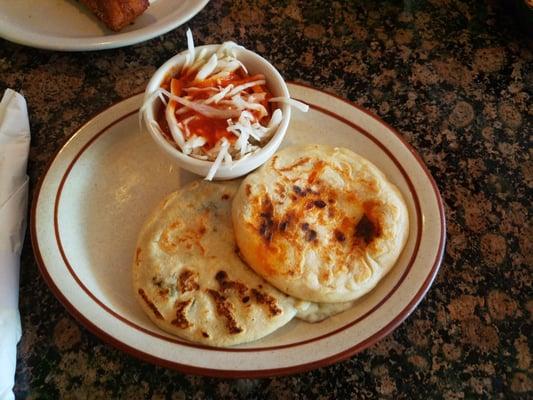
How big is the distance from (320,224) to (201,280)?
1.16ft

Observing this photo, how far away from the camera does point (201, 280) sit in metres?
1.33

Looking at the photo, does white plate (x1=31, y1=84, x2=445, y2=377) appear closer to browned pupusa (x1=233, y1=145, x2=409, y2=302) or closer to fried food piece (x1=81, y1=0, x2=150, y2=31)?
browned pupusa (x1=233, y1=145, x2=409, y2=302)

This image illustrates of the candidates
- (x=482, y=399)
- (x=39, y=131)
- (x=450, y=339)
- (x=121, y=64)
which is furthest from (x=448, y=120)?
(x=39, y=131)

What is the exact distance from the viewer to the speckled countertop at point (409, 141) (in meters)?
1.34

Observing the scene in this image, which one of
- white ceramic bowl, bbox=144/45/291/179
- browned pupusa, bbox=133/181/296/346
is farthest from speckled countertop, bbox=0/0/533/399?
white ceramic bowl, bbox=144/45/291/179

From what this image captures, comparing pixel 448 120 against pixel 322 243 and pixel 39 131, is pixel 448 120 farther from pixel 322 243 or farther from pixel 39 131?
pixel 39 131

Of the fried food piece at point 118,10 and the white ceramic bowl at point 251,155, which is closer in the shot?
the white ceramic bowl at point 251,155

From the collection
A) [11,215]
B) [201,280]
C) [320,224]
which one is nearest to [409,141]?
[320,224]

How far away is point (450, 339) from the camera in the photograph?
1410 millimetres

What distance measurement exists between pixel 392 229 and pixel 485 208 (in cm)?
46

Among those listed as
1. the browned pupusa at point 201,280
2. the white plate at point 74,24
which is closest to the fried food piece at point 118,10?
the white plate at point 74,24

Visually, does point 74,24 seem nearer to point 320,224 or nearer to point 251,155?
point 251,155

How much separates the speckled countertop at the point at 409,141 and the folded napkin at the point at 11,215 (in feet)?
0.18

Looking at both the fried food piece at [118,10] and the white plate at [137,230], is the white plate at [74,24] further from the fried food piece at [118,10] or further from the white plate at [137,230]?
the white plate at [137,230]
